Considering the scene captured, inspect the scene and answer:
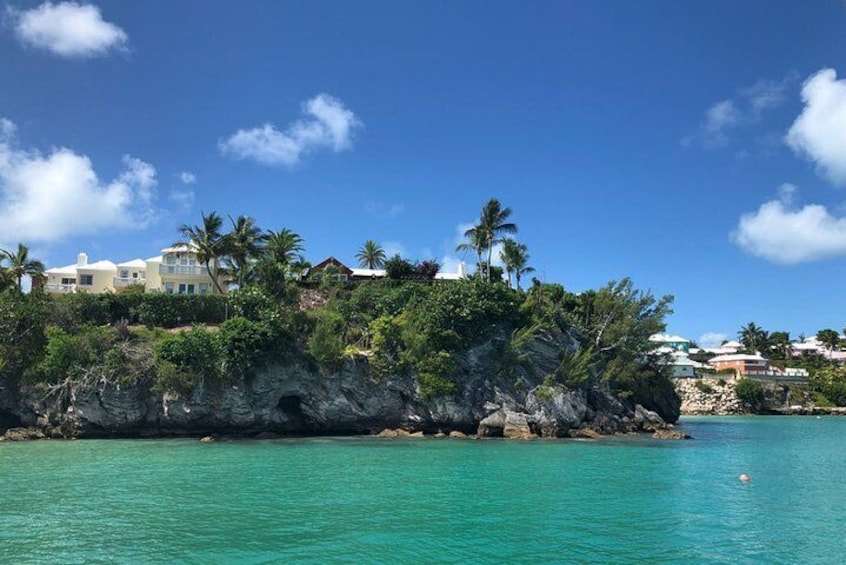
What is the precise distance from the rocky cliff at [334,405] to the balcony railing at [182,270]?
22250mm

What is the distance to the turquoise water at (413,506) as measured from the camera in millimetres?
15625

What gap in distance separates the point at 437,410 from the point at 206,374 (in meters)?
17.2

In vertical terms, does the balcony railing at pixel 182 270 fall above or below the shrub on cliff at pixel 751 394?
above

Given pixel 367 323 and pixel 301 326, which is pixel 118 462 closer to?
pixel 301 326

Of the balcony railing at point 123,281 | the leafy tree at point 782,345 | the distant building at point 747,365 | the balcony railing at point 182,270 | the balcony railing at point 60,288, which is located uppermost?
the balcony railing at point 182,270

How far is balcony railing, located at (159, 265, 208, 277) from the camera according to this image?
63.5m

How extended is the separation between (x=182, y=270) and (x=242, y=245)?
27.4 feet

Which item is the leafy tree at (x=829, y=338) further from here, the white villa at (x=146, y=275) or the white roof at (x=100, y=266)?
the white roof at (x=100, y=266)

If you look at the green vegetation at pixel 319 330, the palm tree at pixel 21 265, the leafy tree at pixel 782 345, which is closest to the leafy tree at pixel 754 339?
the leafy tree at pixel 782 345

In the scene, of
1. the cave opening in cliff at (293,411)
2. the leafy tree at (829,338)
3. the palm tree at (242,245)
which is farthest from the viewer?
the leafy tree at (829,338)

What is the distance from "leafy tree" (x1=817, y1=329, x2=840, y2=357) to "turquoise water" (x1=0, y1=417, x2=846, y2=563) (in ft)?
338

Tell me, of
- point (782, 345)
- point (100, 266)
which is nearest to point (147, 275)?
point (100, 266)

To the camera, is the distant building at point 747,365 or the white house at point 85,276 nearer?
the white house at point 85,276

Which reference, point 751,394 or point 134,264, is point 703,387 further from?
point 134,264
